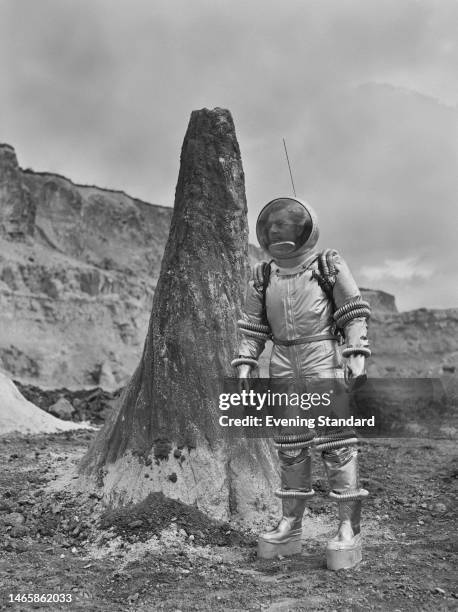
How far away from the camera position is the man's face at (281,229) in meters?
4.52

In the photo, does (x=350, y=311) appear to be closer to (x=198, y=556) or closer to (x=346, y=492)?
(x=346, y=492)

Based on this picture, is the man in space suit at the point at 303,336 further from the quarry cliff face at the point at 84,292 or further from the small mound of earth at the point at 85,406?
the quarry cliff face at the point at 84,292

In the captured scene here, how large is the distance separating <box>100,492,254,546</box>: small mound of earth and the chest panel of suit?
5.32 feet

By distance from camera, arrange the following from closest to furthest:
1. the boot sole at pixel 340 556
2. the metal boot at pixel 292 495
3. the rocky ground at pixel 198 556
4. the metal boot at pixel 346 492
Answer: the rocky ground at pixel 198 556 < the boot sole at pixel 340 556 < the metal boot at pixel 346 492 < the metal boot at pixel 292 495

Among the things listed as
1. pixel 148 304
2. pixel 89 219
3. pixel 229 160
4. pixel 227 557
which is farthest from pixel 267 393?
pixel 89 219

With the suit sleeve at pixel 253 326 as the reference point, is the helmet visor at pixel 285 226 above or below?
above

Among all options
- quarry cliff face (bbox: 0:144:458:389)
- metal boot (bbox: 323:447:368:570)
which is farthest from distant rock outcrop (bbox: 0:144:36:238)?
metal boot (bbox: 323:447:368:570)

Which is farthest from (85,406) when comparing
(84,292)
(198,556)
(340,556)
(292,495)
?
(84,292)

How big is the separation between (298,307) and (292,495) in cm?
137

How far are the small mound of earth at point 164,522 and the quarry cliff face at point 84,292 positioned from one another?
24.6 metres

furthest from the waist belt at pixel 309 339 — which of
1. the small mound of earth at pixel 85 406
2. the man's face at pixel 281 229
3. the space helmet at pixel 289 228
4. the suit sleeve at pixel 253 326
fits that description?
the small mound of earth at pixel 85 406

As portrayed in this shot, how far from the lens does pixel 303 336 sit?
4.43 metres

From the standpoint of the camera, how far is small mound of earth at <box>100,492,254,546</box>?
4648 mm

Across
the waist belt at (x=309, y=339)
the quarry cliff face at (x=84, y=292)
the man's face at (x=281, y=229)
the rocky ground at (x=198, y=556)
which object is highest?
the quarry cliff face at (x=84, y=292)
